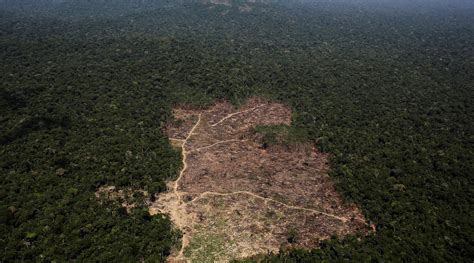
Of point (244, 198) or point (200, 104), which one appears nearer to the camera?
point (244, 198)

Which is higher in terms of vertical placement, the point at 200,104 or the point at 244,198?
the point at 200,104

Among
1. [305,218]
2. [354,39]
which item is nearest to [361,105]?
[305,218]

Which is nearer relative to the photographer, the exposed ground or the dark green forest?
the dark green forest

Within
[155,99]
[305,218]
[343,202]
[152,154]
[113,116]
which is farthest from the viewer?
[155,99]

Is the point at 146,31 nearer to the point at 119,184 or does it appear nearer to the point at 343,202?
the point at 119,184
